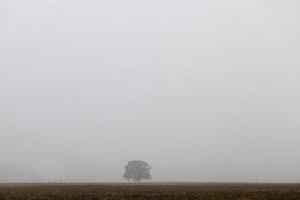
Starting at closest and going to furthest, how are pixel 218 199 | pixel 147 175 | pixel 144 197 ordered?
pixel 218 199
pixel 144 197
pixel 147 175

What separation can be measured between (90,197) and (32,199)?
4.91 m

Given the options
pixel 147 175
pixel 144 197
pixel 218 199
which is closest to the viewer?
pixel 218 199

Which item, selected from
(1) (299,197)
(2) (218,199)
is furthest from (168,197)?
(1) (299,197)

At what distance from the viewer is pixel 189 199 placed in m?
36.6

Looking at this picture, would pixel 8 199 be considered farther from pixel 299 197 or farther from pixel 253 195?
pixel 299 197

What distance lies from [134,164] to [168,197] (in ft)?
264

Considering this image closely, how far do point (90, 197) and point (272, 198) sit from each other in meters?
15.5

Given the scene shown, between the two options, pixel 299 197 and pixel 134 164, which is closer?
pixel 299 197

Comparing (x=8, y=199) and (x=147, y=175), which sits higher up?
(x=147, y=175)

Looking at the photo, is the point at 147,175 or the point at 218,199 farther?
the point at 147,175

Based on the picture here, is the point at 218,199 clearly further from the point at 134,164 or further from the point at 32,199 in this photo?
the point at 134,164

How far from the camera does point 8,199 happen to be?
36.7 metres

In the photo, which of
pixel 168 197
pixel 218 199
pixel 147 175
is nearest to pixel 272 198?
pixel 218 199

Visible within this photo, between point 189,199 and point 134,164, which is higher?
point 134,164
